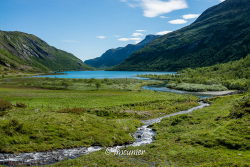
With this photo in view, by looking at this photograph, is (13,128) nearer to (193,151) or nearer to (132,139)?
(132,139)

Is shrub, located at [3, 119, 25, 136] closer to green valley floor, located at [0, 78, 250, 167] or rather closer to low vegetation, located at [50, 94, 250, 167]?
green valley floor, located at [0, 78, 250, 167]

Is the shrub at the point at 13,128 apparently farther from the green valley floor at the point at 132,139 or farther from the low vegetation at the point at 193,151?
the low vegetation at the point at 193,151

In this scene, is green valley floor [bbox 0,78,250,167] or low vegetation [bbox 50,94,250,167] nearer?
low vegetation [bbox 50,94,250,167]

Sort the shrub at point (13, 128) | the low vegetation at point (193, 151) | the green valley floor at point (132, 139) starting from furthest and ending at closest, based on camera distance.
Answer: the shrub at point (13, 128) → the green valley floor at point (132, 139) → the low vegetation at point (193, 151)

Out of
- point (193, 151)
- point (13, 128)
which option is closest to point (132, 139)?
point (193, 151)

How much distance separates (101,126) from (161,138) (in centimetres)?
1225

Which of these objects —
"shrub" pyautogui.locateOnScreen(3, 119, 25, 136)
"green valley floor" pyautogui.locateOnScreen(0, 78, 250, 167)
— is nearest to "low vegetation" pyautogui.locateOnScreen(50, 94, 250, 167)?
"green valley floor" pyautogui.locateOnScreen(0, 78, 250, 167)

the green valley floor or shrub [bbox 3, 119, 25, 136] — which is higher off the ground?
shrub [bbox 3, 119, 25, 136]

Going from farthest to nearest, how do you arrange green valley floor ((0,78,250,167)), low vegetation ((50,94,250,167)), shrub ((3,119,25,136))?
shrub ((3,119,25,136)) → green valley floor ((0,78,250,167)) → low vegetation ((50,94,250,167))

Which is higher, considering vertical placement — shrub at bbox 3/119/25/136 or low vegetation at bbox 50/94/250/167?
shrub at bbox 3/119/25/136

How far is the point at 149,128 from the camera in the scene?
47312 millimetres

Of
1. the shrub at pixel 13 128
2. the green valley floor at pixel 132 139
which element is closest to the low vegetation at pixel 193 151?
the green valley floor at pixel 132 139

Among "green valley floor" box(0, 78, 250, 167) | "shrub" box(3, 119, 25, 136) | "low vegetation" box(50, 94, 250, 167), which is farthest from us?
"shrub" box(3, 119, 25, 136)

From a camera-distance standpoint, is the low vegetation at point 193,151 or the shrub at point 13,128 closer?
the low vegetation at point 193,151
